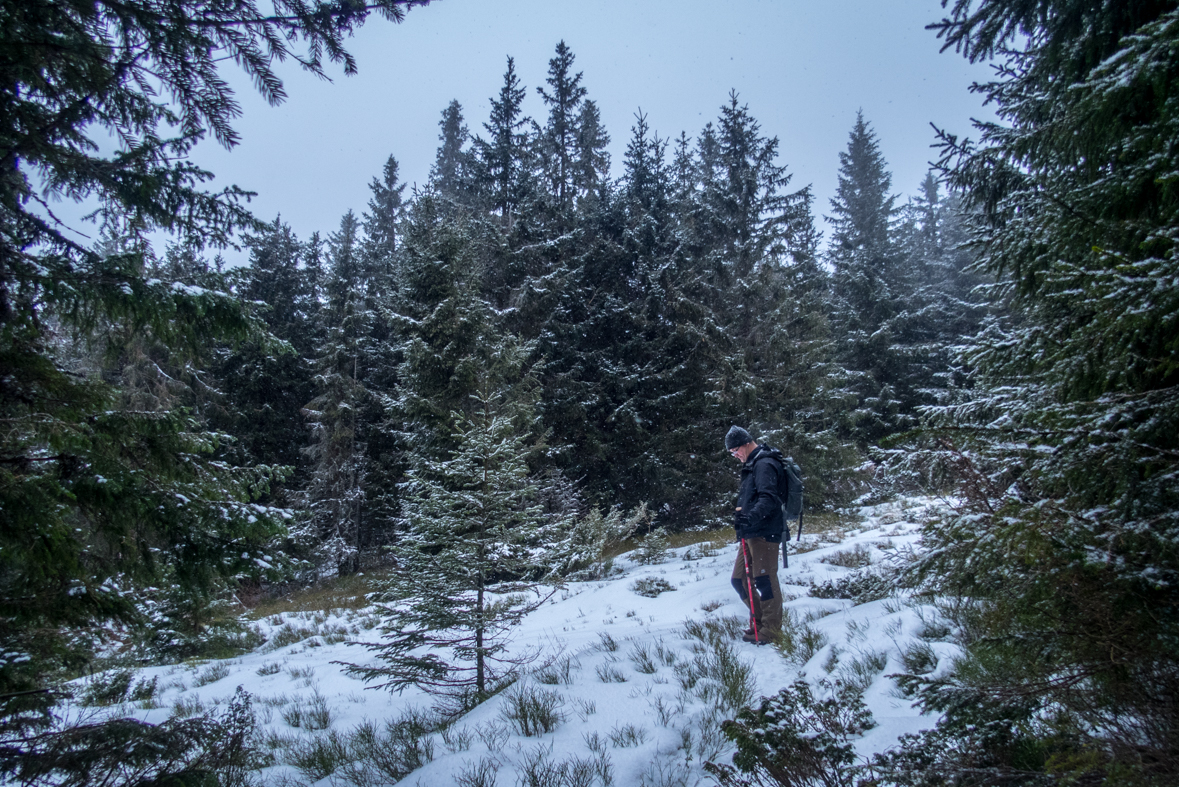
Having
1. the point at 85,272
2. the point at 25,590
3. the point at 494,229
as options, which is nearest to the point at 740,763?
the point at 25,590

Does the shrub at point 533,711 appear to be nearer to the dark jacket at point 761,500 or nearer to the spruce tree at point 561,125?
the dark jacket at point 761,500

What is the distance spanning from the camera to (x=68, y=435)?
9.29 feet

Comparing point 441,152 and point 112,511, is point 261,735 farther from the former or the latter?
point 441,152

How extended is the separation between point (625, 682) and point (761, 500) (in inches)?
87.7

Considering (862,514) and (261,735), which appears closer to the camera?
(261,735)

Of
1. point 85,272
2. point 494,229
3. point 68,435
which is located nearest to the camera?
point 68,435

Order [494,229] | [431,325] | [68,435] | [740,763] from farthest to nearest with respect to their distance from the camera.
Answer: [494,229] < [431,325] < [68,435] < [740,763]

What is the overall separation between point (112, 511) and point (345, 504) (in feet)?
51.5

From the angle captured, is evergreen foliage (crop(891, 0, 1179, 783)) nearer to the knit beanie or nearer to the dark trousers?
the dark trousers

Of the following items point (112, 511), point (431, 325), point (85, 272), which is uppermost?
point (431, 325)

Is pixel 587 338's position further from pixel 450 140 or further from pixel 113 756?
pixel 450 140

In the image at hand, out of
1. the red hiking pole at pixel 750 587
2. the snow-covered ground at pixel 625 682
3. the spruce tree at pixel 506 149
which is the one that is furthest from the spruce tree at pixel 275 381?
the red hiking pole at pixel 750 587

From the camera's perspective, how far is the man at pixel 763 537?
5234mm

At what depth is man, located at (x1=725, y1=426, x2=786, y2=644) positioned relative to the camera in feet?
17.2
